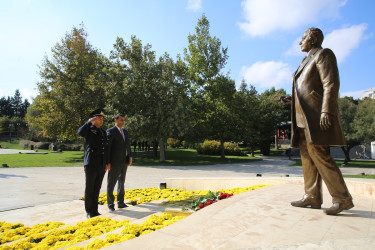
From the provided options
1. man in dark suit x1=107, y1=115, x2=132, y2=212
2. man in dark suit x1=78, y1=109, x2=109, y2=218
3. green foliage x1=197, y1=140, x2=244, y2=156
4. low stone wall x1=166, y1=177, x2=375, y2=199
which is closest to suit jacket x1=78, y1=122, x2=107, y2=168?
man in dark suit x1=78, y1=109, x2=109, y2=218

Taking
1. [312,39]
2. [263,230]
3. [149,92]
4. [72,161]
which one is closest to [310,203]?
[263,230]

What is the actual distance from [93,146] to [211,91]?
21049 mm

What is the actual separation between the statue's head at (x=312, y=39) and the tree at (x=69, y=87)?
2298 cm

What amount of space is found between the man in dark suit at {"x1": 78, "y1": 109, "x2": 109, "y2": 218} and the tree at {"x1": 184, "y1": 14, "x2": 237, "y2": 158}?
19722mm

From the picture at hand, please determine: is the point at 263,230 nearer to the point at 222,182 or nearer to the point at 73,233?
the point at 73,233

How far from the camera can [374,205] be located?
4262 mm

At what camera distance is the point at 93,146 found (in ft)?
18.0

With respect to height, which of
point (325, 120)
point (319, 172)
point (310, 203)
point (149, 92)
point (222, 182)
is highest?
point (149, 92)

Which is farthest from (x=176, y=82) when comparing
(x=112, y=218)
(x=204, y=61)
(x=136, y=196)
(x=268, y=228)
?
(x=268, y=228)

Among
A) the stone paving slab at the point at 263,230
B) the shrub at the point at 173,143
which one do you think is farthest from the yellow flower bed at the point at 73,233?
the shrub at the point at 173,143

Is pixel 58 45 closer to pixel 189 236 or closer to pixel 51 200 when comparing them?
pixel 51 200

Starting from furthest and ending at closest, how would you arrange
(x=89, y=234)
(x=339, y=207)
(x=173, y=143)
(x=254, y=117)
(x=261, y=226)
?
(x=173, y=143) < (x=254, y=117) < (x=89, y=234) < (x=339, y=207) < (x=261, y=226)

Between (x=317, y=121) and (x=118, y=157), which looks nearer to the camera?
(x=317, y=121)

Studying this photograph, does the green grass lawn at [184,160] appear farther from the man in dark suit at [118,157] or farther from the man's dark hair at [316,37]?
the man's dark hair at [316,37]
